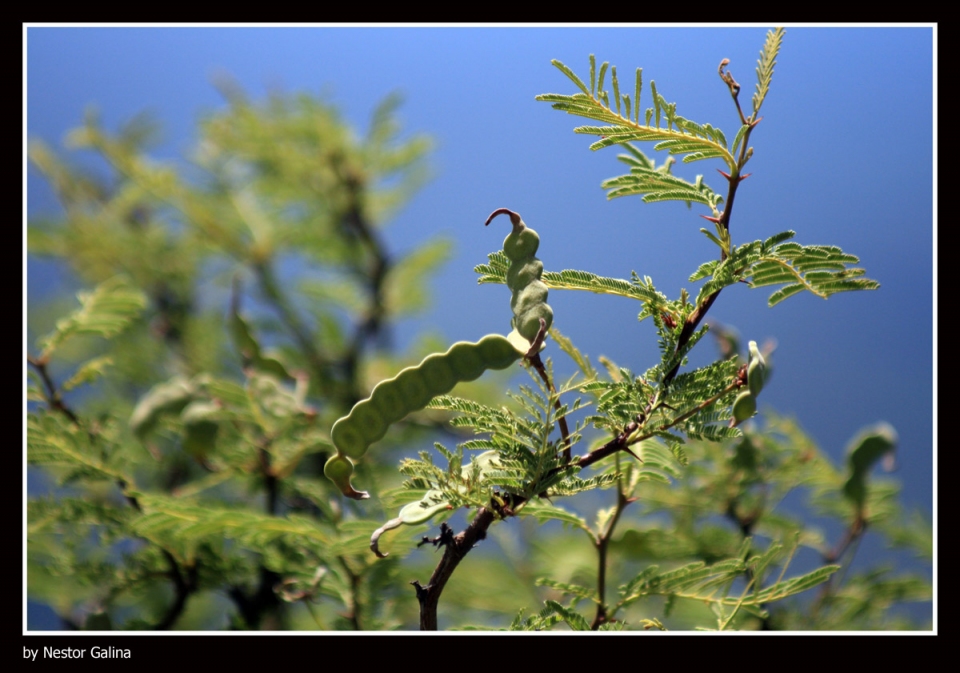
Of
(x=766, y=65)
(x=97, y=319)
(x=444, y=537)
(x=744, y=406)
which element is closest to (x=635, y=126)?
(x=766, y=65)

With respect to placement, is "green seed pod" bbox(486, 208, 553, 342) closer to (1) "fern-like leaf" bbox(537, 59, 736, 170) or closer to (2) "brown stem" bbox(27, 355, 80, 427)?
(1) "fern-like leaf" bbox(537, 59, 736, 170)

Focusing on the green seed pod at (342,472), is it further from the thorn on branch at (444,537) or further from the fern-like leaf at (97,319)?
the fern-like leaf at (97,319)

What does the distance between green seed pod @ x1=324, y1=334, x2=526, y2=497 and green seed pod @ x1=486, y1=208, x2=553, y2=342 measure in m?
0.02

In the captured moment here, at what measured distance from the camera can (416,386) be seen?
1.55 feet

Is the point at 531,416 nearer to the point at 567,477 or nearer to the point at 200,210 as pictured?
the point at 567,477

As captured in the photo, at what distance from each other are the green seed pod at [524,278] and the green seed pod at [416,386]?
18 millimetres

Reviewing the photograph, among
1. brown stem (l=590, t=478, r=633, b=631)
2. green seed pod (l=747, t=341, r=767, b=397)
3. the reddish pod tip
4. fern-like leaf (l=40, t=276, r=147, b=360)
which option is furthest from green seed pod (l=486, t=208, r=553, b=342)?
fern-like leaf (l=40, t=276, r=147, b=360)

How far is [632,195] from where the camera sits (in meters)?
0.58

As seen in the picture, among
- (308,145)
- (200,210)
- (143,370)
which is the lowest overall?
(143,370)

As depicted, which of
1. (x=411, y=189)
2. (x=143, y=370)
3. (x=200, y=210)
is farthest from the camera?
(x=411, y=189)

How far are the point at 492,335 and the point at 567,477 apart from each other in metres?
0.12

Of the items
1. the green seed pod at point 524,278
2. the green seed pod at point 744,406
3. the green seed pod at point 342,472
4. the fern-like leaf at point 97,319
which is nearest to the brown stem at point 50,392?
the fern-like leaf at point 97,319

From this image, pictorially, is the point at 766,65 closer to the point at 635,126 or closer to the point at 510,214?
the point at 635,126

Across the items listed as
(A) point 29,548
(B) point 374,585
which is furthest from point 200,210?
(B) point 374,585
